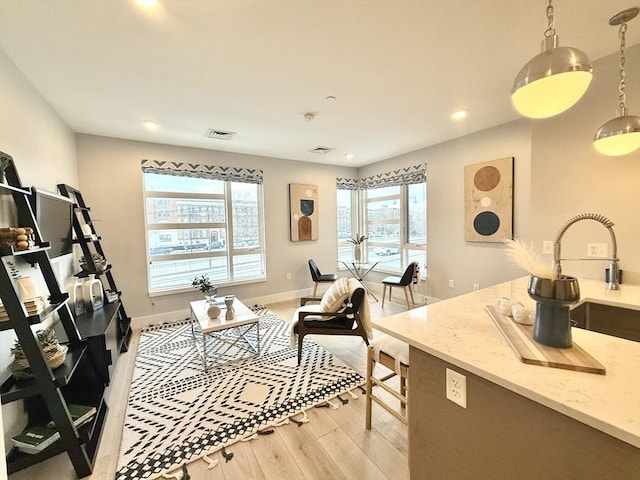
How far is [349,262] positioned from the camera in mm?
5754

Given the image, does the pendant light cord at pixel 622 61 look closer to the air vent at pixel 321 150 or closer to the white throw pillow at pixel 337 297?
the white throw pillow at pixel 337 297

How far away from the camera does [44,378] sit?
145 cm

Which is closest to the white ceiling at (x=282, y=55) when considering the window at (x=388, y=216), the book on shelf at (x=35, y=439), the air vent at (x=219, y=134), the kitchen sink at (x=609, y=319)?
the air vent at (x=219, y=134)

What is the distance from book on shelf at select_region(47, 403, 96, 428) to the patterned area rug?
25cm

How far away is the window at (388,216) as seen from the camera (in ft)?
15.3

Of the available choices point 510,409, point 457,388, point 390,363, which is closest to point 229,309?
point 390,363

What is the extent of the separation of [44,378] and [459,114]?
13.2 ft

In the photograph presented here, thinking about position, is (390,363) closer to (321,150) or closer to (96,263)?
(96,263)

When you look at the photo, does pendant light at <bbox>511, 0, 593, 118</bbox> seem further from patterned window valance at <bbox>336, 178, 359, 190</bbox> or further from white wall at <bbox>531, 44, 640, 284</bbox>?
patterned window valance at <bbox>336, 178, 359, 190</bbox>

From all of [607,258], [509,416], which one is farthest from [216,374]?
[607,258]

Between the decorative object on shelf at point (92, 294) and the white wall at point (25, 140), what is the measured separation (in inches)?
11.3

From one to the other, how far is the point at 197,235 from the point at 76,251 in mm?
1411

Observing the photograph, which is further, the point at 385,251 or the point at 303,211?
the point at 385,251

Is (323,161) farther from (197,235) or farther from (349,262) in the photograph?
(197,235)
